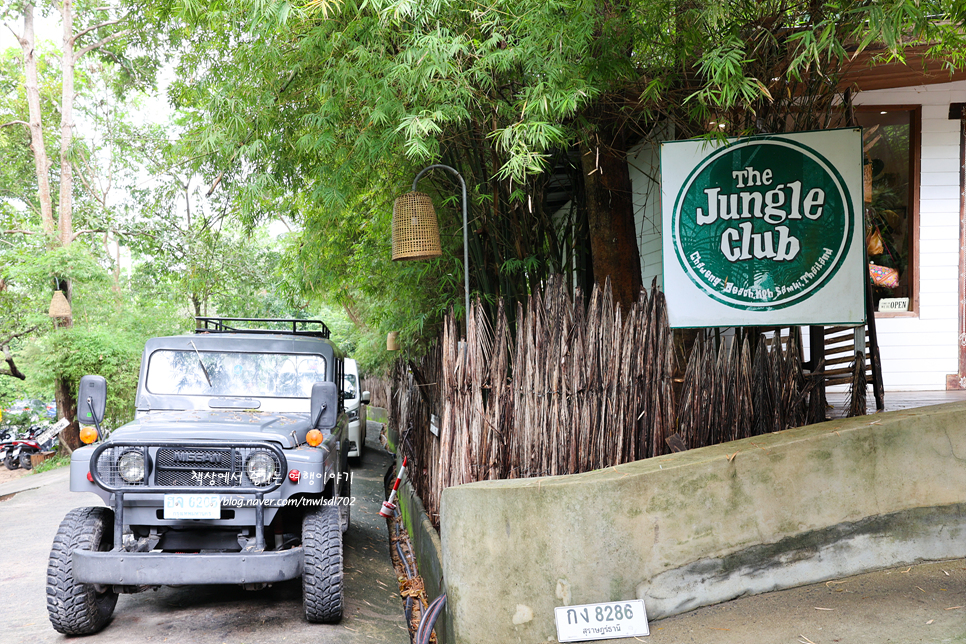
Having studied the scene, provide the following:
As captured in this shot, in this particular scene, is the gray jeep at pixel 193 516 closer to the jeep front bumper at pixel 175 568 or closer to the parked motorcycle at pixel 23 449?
the jeep front bumper at pixel 175 568

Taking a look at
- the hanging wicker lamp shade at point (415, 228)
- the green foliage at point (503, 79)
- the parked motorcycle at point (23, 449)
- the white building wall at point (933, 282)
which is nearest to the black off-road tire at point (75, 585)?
the green foliage at point (503, 79)

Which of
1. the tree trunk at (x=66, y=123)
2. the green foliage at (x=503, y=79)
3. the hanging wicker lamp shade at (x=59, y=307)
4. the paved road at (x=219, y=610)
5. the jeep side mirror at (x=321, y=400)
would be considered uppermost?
the tree trunk at (x=66, y=123)

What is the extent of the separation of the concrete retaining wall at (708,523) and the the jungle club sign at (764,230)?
2.61ft

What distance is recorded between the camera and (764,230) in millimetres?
4211

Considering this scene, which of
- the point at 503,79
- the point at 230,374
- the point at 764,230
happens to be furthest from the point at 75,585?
the point at 764,230

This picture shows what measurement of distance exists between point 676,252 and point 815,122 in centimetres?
137

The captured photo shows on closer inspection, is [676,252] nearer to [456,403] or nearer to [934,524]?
[456,403]

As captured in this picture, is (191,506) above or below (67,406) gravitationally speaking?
above

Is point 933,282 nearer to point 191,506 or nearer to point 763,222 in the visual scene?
point 763,222

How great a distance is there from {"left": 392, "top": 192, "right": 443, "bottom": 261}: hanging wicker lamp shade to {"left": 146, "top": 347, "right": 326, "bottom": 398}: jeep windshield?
145 centimetres

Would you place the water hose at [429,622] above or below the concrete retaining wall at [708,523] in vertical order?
below

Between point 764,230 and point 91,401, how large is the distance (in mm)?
4554

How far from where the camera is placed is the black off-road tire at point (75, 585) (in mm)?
4363

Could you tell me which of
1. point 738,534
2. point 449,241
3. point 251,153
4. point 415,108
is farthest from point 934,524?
point 449,241
